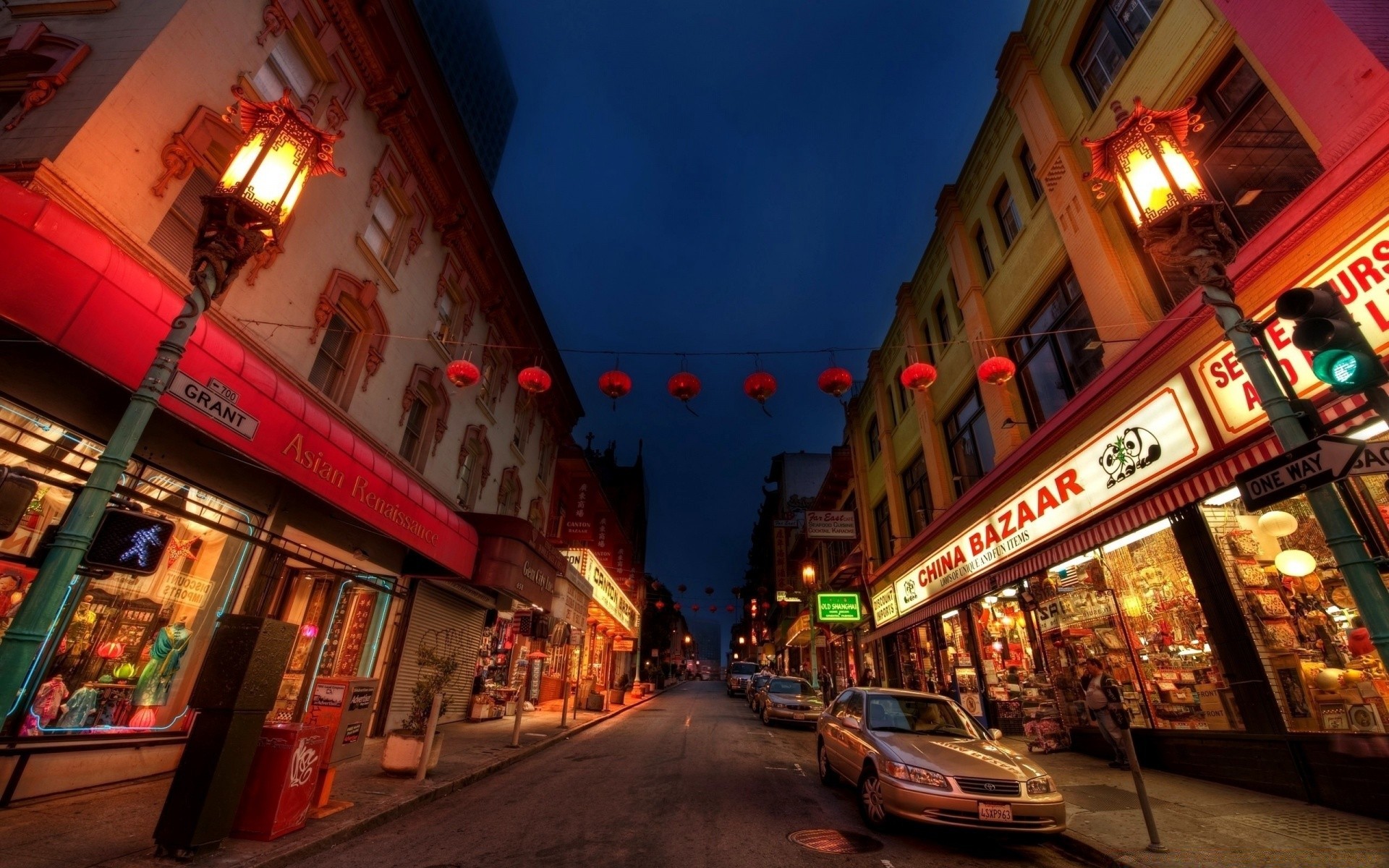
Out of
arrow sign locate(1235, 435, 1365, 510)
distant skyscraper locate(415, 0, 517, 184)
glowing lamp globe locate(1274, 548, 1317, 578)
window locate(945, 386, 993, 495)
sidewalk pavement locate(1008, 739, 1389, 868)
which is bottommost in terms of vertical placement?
sidewalk pavement locate(1008, 739, 1389, 868)

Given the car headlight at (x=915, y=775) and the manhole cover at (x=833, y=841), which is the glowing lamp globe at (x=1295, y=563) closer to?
the car headlight at (x=915, y=775)

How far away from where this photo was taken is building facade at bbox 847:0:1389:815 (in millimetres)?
6926

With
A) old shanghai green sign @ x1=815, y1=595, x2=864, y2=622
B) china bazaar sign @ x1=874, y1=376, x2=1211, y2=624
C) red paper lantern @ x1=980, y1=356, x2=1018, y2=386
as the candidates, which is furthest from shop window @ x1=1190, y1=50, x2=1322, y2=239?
old shanghai green sign @ x1=815, y1=595, x2=864, y2=622

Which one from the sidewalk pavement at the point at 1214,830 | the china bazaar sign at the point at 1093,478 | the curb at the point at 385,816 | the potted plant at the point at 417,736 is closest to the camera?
the curb at the point at 385,816

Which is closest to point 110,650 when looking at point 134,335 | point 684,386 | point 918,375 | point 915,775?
point 134,335

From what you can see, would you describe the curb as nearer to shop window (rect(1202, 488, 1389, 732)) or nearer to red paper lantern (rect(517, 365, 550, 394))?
red paper lantern (rect(517, 365, 550, 394))

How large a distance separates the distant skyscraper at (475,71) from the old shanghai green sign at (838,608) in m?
34.3

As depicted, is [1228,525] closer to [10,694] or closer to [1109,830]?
[1109,830]

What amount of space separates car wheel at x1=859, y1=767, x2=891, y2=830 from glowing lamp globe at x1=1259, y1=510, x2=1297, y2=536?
667 cm

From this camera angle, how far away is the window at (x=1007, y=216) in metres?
15.3

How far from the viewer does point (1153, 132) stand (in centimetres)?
592

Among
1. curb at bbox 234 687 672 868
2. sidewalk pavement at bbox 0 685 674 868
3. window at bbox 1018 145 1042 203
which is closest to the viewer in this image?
sidewalk pavement at bbox 0 685 674 868

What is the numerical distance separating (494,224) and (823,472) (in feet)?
138

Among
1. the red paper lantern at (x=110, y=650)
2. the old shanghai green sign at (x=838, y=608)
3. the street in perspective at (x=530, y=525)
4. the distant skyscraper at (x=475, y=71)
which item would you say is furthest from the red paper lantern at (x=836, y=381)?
the distant skyscraper at (x=475, y=71)
